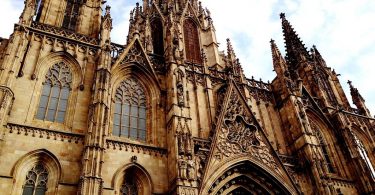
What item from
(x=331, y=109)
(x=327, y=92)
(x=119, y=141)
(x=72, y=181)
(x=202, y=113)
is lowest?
(x=72, y=181)

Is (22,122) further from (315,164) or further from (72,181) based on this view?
(315,164)

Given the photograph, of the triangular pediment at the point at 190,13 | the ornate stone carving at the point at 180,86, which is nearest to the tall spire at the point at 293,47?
the triangular pediment at the point at 190,13

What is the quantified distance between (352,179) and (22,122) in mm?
18738

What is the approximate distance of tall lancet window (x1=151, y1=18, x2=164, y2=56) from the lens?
1013 inches

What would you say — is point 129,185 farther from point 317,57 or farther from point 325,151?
point 317,57

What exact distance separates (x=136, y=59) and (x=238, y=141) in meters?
7.38

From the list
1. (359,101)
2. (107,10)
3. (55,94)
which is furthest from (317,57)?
(55,94)

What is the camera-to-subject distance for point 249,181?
17.8m

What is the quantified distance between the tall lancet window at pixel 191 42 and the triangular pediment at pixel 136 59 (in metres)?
5.04

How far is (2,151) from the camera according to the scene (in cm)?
1366

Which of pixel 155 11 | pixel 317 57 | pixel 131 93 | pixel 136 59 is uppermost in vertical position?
pixel 155 11

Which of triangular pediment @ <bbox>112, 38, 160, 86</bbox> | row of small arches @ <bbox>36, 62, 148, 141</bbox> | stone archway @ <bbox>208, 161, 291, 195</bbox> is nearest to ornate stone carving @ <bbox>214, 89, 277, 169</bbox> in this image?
stone archway @ <bbox>208, 161, 291, 195</bbox>

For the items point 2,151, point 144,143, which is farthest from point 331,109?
point 2,151

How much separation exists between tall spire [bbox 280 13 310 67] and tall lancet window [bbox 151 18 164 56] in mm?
12942
